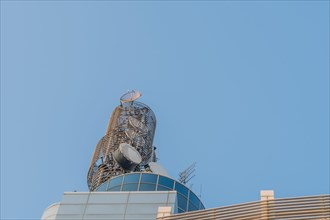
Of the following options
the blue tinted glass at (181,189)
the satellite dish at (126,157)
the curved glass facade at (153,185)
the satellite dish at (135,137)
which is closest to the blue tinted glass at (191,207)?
the curved glass facade at (153,185)

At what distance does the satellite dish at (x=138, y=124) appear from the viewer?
72562mm

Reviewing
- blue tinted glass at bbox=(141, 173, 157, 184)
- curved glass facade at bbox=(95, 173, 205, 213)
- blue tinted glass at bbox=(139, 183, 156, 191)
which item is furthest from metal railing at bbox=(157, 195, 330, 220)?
blue tinted glass at bbox=(141, 173, 157, 184)

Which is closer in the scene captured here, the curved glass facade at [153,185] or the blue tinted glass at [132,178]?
the curved glass facade at [153,185]

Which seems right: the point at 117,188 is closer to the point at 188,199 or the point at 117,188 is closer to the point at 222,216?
the point at 188,199

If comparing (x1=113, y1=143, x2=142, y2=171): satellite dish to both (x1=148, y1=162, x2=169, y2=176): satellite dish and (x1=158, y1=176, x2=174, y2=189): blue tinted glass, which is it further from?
(x1=158, y1=176, x2=174, y2=189): blue tinted glass

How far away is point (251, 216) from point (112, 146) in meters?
36.9

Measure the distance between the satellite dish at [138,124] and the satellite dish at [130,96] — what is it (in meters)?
4.39

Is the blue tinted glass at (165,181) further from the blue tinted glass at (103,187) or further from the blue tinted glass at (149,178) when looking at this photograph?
the blue tinted glass at (103,187)

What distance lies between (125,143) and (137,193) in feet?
67.7

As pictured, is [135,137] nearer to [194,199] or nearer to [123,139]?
[123,139]

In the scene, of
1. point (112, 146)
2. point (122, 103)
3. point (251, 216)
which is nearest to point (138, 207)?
point (251, 216)

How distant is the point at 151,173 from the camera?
60.8 meters

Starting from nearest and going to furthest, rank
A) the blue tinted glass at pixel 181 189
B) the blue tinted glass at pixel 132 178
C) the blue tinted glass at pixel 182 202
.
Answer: the blue tinted glass at pixel 182 202
the blue tinted glass at pixel 132 178
the blue tinted glass at pixel 181 189

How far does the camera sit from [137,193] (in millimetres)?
47188
